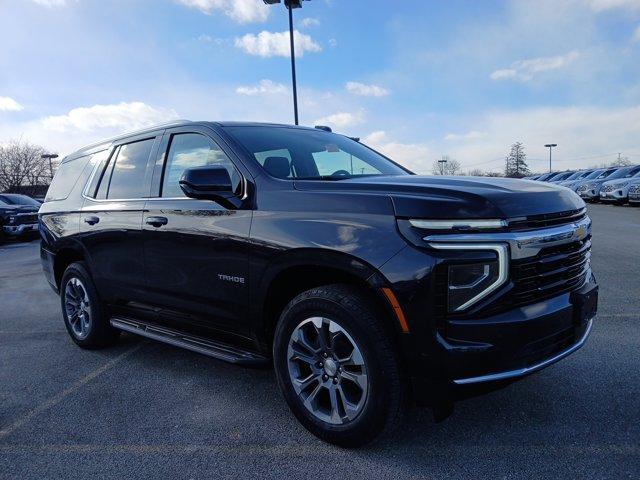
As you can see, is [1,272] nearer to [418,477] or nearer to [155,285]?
[155,285]

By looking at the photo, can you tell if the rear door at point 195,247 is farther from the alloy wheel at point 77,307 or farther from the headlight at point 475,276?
the headlight at point 475,276

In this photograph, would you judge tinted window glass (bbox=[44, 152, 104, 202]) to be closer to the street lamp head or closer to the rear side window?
the rear side window

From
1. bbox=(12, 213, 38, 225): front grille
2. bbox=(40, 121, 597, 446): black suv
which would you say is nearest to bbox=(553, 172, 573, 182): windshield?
bbox=(12, 213, 38, 225): front grille

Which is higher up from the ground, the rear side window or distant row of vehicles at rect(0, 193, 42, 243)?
the rear side window

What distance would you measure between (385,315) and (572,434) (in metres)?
1.28

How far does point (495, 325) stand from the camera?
2.26 metres

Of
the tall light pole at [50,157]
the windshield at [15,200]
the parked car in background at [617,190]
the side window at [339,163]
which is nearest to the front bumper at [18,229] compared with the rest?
the windshield at [15,200]

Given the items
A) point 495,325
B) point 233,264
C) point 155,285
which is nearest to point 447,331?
point 495,325

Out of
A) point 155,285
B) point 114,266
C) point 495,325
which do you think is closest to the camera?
point 495,325

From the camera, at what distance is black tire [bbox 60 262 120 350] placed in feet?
14.4

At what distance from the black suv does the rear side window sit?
121 centimetres

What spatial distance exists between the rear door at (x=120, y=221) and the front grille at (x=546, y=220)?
2.70m

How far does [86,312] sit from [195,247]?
190cm

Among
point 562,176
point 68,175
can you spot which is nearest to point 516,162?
point 562,176
